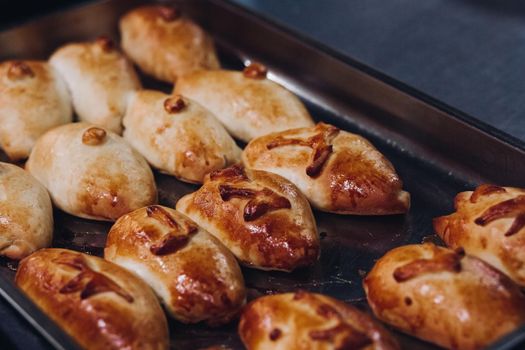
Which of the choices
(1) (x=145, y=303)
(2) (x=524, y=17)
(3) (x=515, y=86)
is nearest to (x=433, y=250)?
(1) (x=145, y=303)

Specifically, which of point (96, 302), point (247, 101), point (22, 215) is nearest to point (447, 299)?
point (96, 302)

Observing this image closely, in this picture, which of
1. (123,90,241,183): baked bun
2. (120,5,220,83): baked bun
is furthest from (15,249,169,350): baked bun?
(120,5,220,83): baked bun

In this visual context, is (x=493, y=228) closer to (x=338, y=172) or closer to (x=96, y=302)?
(x=338, y=172)

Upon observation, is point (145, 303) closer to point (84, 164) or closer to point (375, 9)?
point (84, 164)

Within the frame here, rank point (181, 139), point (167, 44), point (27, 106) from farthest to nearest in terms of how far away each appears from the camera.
Result: 1. point (167, 44)
2. point (27, 106)
3. point (181, 139)

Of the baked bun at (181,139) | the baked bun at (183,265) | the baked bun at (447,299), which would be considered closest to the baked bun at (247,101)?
the baked bun at (181,139)

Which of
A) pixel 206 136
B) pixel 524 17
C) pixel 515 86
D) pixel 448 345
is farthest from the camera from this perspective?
pixel 524 17

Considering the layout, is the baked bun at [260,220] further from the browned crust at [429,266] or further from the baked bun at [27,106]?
the baked bun at [27,106]
